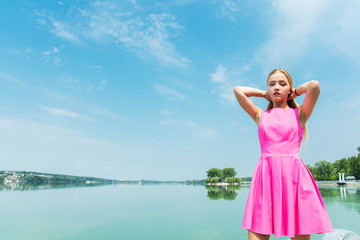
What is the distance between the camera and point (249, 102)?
1930 mm

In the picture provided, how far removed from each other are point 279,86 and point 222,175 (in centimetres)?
10574

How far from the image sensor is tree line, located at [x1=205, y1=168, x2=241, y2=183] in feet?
329

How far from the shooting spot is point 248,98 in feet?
6.35

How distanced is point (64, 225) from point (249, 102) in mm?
14904

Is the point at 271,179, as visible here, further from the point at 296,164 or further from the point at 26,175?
the point at 26,175

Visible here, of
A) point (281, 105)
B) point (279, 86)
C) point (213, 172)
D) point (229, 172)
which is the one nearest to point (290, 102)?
point (281, 105)

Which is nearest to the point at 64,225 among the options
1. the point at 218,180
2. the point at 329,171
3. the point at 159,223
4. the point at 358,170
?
the point at 159,223

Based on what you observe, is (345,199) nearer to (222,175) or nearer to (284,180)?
(284,180)

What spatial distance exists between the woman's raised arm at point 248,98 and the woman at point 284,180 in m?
0.08

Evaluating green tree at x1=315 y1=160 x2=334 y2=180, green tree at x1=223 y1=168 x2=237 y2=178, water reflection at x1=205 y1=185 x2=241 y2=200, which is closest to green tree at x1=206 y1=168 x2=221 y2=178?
green tree at x1=223 y1=168 x2=237 y2=178

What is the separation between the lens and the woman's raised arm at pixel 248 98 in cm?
193

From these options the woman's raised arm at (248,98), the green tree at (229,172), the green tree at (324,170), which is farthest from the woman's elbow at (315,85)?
the green tree at (229,172)

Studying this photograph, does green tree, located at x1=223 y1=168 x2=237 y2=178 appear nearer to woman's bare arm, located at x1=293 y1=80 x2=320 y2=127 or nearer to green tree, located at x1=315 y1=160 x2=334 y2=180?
green tree, located at x1=315 y1=160 x2=334 y2=180

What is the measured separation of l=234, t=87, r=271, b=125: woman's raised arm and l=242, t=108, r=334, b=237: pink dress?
0.13 m
